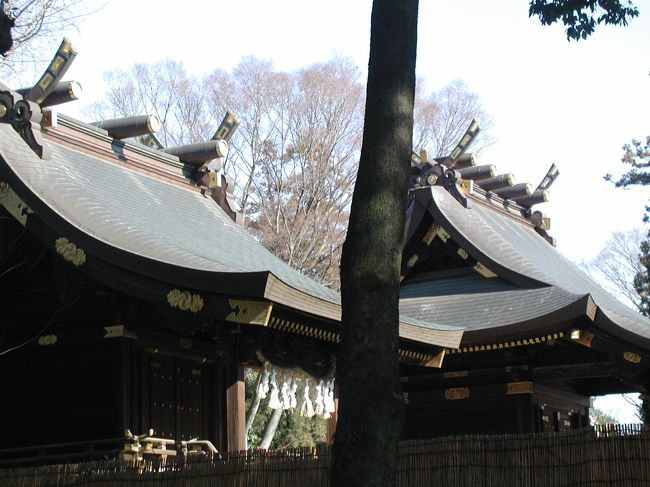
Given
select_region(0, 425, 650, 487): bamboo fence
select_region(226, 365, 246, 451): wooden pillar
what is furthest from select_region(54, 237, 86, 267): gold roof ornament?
select_region(226, 365, 246, 451): wooden pillar

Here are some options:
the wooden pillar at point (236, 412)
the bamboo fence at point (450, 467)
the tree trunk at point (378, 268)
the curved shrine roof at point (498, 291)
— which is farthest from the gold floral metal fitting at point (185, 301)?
the curved shrine roof at point (498, 291)

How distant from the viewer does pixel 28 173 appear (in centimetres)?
1203

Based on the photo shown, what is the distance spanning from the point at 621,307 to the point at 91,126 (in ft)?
31.8

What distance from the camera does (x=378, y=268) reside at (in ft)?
22.2

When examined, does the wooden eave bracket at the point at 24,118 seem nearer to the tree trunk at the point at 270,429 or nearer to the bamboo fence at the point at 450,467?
the bamboo fence at the point at 450,467

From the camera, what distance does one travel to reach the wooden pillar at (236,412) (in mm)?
12734

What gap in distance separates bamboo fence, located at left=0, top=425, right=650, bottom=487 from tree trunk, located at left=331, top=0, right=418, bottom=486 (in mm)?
2847

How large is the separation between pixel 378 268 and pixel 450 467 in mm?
3500

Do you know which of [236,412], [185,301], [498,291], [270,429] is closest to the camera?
[185,301]

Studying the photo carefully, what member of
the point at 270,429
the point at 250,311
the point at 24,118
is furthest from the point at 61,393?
the point at 270,429

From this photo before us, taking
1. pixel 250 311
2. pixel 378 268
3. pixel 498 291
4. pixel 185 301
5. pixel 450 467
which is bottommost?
pixel 450 467

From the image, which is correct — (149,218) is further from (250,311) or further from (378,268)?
(378,268)

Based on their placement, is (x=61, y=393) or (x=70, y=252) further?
(x=61, y=393)

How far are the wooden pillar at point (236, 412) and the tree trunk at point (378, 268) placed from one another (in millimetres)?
6181
